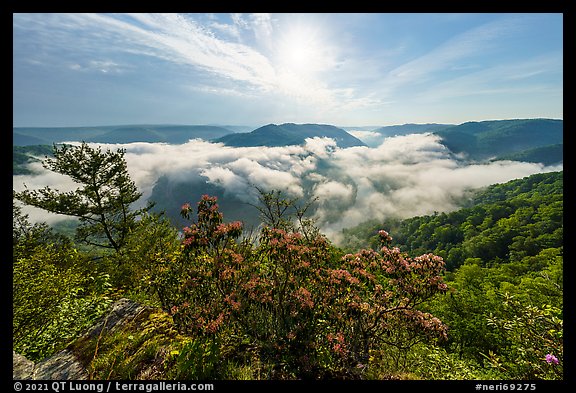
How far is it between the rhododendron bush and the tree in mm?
13543

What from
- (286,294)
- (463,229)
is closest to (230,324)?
(286,294)

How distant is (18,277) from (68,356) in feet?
10.8

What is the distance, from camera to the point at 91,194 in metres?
15.2

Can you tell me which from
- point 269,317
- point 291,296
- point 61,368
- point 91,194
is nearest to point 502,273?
point 269,317

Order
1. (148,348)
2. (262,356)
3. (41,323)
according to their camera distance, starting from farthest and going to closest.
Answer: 1. (41,323)
2. (262,356)
3. (148,348)

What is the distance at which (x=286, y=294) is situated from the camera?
13.2 ft

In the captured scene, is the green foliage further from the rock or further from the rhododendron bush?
the rhododendron bush

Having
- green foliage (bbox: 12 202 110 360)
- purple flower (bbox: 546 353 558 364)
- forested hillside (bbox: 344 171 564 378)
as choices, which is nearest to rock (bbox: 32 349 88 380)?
green foliage (bbox: 12 202 110 360)

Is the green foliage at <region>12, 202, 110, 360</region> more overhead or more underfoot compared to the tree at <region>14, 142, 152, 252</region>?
more underfoot

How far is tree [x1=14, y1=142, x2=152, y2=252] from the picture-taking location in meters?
14.9

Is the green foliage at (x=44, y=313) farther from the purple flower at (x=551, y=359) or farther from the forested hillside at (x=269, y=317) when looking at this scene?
the purple flower at (x=551, y=359)

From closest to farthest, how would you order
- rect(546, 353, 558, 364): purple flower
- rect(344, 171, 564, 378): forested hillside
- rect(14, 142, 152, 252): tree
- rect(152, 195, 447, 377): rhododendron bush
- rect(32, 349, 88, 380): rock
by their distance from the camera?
rect(32, 349, 88, 380): rock
rect(546, 353, 558, 364): purple flower
rect(152, 195, 447, 377): rhododendron bush
rect(344, 171, 564, 378): forested hillside
rect(14, 142, 152, 252): tree
